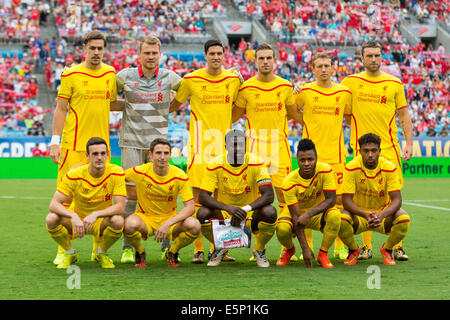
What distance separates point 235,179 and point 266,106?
102 cm

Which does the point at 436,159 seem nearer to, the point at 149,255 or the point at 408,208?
the point at 408,208

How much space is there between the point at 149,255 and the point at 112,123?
15907mm

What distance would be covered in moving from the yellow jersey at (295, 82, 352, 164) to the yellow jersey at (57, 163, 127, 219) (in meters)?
2.24

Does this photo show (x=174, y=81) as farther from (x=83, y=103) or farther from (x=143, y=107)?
(x=83, y=103)

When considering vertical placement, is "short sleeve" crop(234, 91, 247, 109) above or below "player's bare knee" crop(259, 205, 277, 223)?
above

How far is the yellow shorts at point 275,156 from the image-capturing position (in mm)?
7969

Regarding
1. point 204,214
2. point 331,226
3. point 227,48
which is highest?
point 227,48

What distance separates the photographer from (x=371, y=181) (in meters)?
7.50

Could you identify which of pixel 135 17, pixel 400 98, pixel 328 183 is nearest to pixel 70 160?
pixel 328 183

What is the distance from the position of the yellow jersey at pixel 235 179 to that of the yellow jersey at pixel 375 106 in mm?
1478

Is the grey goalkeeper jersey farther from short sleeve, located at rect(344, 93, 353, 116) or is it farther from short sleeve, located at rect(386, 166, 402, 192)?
short sleeve, located at rect(386, 166, 402, 192)

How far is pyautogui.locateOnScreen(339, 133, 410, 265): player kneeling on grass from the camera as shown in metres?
7.32

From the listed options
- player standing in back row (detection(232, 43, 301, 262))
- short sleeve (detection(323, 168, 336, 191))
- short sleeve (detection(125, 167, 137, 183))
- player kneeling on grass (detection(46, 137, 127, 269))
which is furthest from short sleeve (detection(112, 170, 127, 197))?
short sleeve (detection(323, 168, 336, 191))

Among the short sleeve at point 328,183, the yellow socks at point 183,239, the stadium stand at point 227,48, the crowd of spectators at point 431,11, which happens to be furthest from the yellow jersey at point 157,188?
the crowd of spectators at point 431,11
